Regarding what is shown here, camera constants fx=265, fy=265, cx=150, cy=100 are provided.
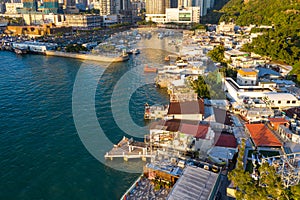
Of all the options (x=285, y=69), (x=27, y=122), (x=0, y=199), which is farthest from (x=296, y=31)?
(x=0, y=199)

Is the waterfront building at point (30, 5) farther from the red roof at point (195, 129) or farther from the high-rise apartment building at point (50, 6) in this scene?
the red roof at point (195, 129)

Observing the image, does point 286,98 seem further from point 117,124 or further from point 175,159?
point 117,124

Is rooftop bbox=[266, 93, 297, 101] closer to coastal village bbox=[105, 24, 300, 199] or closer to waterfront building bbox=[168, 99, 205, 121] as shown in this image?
coastal village bbox=[105, 24, 300, 199]

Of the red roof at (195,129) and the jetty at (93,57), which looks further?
the jetty at (93,57)

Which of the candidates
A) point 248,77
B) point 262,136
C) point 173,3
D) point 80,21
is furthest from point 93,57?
point 173,3

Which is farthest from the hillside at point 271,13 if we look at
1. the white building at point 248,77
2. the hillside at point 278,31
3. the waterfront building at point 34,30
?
the waterfront building at point 34,30

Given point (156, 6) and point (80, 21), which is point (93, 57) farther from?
point (156, 6)

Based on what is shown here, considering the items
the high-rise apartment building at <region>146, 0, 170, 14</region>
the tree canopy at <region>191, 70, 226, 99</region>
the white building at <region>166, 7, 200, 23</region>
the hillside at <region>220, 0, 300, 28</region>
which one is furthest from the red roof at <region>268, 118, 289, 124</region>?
the high-rise apartment building at <region>146, 0, 170, 14</region>
